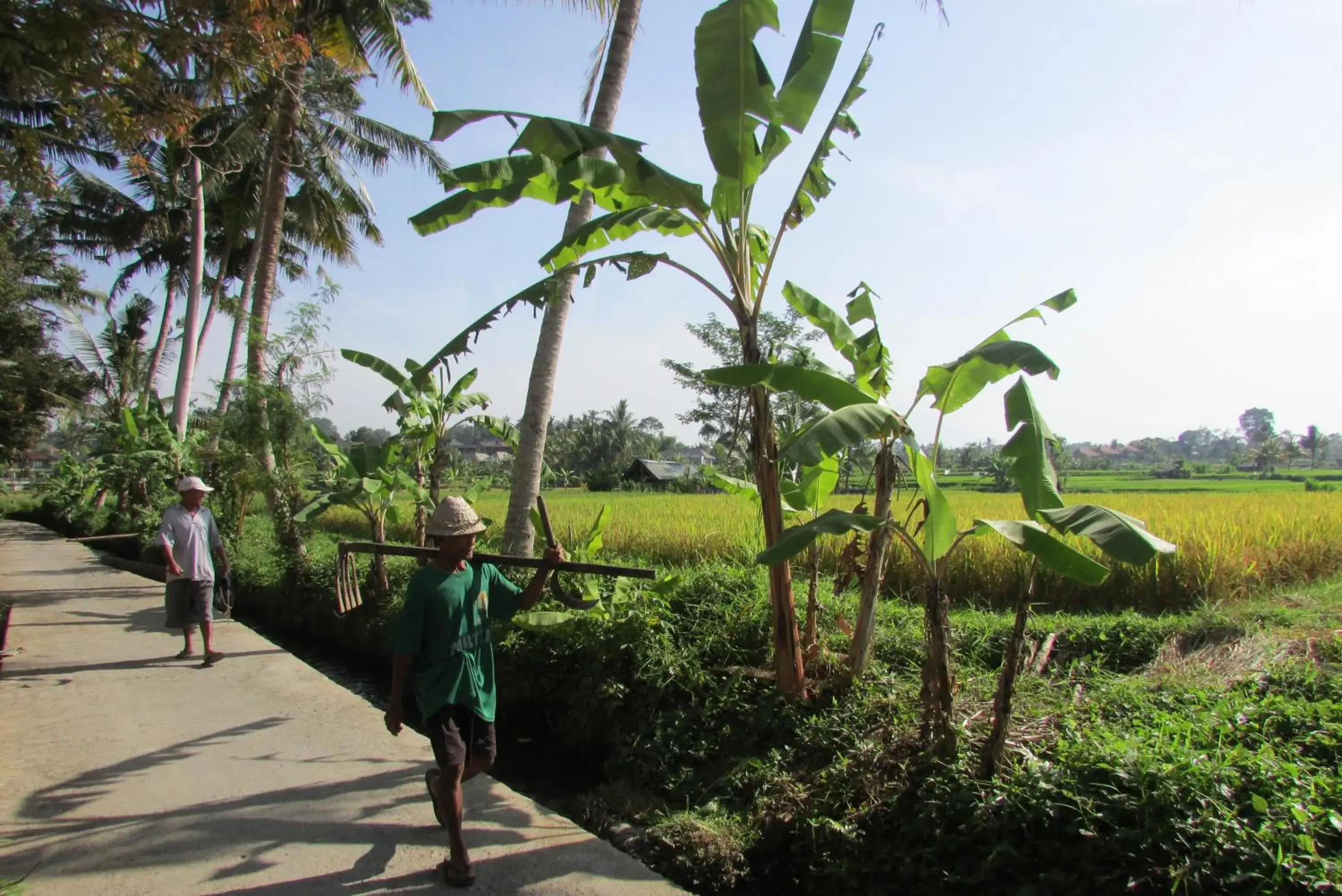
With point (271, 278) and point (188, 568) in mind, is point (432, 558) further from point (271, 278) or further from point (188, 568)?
point (271, 278)

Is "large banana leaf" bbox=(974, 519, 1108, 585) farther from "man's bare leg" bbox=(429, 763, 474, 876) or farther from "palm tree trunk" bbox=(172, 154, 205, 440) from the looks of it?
"palm tree trunk" bbox=(172, 154, 205, 440)

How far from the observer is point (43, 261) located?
25.7 m

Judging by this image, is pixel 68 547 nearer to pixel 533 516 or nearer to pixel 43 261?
pixel 533 516

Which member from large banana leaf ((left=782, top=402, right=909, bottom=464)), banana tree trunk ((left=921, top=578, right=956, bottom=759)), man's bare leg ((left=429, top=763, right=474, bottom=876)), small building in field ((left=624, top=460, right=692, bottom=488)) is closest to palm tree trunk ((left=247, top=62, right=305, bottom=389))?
man's bare leg ((left=429, top=763, right=474, bottom=876))

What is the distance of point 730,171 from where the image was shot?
4008 millimetres

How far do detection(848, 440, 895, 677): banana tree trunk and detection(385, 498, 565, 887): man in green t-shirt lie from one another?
193cm

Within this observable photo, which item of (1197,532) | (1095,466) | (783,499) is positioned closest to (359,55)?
(783,499)

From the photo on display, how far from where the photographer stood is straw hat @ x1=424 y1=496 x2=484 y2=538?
10.5 feet

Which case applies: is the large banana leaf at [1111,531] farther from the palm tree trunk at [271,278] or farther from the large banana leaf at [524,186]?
the palm tree trunk at [271,278]

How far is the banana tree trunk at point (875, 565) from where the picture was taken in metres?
3.99

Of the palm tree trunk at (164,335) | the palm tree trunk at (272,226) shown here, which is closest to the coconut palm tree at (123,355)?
the palm tree trunk at (164,335)

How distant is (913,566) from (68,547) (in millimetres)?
16570

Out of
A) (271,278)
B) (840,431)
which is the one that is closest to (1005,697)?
(840,431)

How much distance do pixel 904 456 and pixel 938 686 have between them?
1.15 metres
